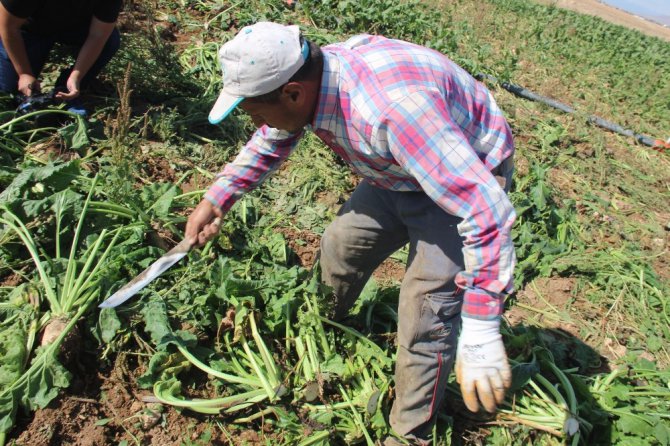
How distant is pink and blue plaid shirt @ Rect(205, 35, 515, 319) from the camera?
1552 millimetres

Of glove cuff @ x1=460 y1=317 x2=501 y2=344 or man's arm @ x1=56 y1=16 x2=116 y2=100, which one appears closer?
glove cuff @ x1=460 y1=317 x2=501 y2=344

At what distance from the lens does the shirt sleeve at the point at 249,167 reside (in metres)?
2.26

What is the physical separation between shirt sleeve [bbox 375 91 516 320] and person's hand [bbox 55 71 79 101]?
278 cm

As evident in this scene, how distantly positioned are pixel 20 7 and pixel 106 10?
1.75 ft

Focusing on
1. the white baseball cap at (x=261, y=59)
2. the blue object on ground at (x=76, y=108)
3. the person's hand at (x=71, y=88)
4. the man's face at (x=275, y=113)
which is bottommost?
the blue object on ground at (x=76, y=108)

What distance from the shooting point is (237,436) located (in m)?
2.34

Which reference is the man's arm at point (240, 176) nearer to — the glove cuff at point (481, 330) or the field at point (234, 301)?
the field at point (234, 301)

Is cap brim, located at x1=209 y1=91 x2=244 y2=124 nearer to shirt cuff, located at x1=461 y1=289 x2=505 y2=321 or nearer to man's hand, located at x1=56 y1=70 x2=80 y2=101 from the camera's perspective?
shirt cuff, located at x1=461 y1=289 x2=505 y2=321

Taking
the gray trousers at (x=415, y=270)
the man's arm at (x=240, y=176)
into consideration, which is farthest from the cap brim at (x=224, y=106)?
the gray trousers at (x=415, y=270)

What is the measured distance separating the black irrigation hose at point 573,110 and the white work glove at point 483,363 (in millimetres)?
5199

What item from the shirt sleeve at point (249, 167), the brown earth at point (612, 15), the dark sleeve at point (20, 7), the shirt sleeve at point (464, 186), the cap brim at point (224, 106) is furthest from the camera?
the brown earth at point (612, 15)

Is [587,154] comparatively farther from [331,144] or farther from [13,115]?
[13,115]

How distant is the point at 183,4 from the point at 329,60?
4590 millimetres

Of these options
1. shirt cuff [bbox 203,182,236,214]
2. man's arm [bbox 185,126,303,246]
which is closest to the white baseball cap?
man's arm [bbox 185,126,303,246]
